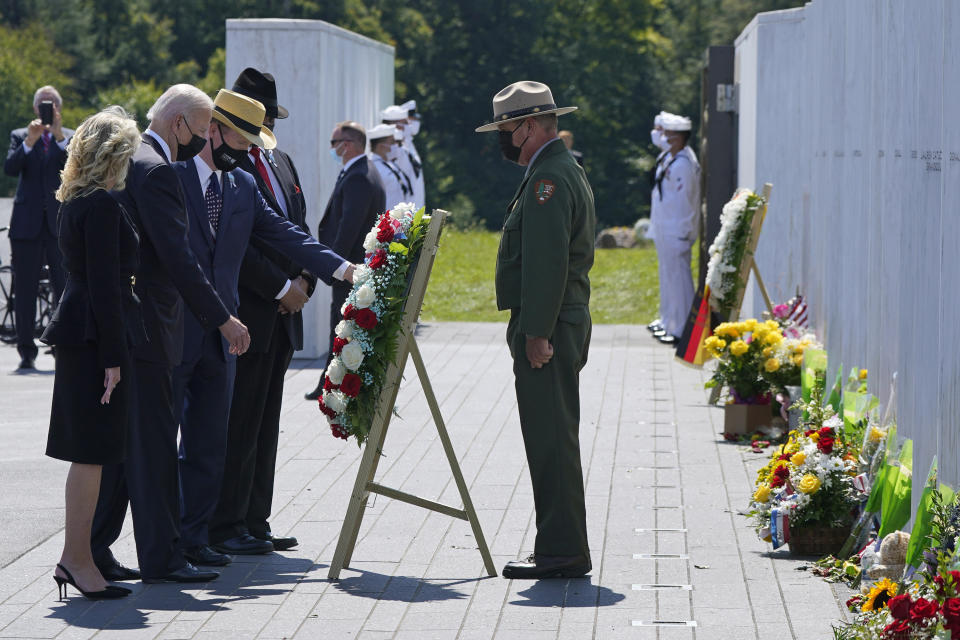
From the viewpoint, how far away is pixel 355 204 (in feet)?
35.5

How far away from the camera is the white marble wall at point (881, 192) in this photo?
5.29 meters

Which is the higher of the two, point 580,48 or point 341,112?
point 580,48

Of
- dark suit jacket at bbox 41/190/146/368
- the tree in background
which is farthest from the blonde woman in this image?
the tree in background

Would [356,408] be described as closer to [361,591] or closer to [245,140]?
[361,591]

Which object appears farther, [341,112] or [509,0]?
[509,0]

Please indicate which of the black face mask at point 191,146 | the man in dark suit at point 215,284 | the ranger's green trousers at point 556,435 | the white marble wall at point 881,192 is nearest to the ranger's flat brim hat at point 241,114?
the man in dark suit at point 215,284

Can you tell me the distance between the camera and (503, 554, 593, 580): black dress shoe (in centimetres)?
648

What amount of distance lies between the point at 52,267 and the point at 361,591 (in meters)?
7.85

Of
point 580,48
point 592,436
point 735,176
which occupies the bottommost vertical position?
point 592,436

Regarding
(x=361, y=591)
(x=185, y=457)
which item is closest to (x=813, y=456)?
(x=361, y=591)

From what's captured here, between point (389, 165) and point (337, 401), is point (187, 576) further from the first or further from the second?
point (389, 165)

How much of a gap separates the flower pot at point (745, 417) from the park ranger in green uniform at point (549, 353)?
3.62m

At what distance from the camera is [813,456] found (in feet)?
22.7

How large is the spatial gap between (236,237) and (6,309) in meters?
9.16
